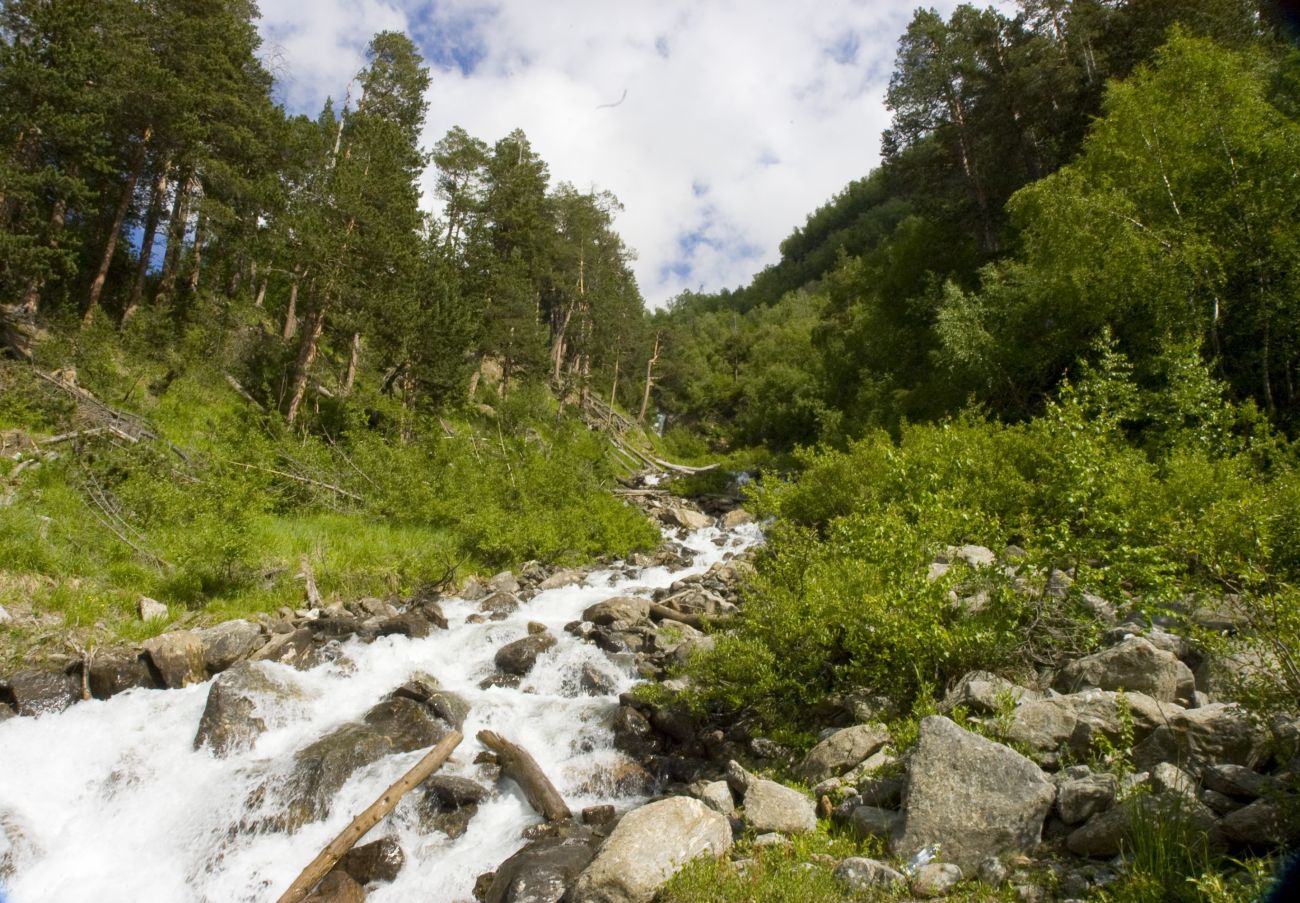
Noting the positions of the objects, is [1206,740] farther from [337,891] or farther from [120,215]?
[120,215]

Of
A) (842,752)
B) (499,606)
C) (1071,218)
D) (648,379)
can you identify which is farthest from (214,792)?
(648,379)

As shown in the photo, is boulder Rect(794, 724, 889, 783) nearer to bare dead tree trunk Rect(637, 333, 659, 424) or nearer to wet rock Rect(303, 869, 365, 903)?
wet rock Rect(303, 869, 365, 903)

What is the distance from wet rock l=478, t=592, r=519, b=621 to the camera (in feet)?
45.9

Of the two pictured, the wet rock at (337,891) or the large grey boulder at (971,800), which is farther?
the wet rock at (337,891)

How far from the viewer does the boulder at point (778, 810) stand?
6023 mm

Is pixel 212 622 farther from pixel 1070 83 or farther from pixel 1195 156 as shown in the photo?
pixel 1070 83

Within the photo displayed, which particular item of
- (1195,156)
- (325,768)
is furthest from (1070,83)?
(325,768)

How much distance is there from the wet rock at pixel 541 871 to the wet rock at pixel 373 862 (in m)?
1.12

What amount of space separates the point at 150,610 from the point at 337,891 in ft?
23.9

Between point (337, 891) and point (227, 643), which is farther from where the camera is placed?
point (227, 643)

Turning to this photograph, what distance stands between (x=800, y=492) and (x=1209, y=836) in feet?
40.3

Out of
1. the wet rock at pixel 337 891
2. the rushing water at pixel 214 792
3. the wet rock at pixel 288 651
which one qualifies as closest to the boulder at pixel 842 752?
the rushing water at pixel 214 792

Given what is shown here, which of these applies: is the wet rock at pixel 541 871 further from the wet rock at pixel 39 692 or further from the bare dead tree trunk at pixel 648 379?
the bare dead tree trunk at pixel 648 379

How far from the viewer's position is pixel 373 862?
22.4 feet
